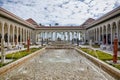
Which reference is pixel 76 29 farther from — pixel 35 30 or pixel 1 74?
pixel 1 74

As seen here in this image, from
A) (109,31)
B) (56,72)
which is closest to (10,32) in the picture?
(109,31)

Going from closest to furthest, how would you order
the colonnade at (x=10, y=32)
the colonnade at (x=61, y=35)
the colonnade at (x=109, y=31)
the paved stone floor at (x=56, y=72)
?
the paved stone floor at (x=56, y=72) < the colonnade at (x=10, y=32) < the colonnade at (x=109, y=31) < the colonnade at (x=61, y=35)

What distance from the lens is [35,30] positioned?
44719 millimetres

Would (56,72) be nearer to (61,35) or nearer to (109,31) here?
(109,31)


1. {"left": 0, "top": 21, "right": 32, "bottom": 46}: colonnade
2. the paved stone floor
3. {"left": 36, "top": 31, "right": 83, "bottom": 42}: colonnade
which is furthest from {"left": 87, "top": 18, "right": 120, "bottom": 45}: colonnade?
the paved stone floor

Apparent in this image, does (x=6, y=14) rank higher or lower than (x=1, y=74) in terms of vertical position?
higher

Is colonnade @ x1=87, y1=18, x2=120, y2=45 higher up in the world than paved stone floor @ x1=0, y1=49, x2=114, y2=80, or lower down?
higher up

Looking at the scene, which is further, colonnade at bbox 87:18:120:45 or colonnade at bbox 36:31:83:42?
colonnade at bbox 36:31:83:42

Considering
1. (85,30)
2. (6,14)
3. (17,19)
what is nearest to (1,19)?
(6,14)

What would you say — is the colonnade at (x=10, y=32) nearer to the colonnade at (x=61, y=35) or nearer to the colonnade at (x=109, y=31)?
the colonnade at (x=61, y=35)

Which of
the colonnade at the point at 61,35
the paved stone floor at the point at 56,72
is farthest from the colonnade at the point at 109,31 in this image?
the paved stone floor at the point at 56,72

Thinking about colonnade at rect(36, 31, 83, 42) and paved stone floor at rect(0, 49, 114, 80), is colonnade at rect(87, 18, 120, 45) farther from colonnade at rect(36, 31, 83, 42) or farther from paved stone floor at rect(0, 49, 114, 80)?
paved stone floor at rect(0, 49, 114, 80)

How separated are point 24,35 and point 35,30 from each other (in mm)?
8998

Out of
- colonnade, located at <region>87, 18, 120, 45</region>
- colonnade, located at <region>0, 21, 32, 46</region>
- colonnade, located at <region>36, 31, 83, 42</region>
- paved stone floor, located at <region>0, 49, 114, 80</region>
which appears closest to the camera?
paved stone floor, located at <region>0, 49, 114, 80</region>
